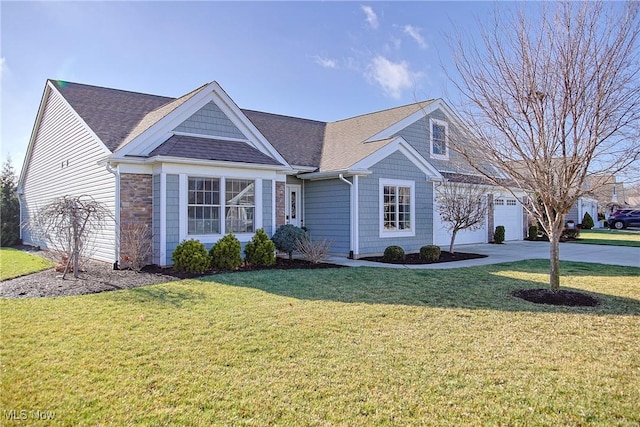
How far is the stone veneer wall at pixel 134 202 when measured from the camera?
11.1 m

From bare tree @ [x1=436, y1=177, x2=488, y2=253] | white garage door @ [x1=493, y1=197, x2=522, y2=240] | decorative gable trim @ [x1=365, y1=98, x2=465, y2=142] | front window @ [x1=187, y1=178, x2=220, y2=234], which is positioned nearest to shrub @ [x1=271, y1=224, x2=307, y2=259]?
front window @ [x1=187, y1=178, x2=220, y2=234]

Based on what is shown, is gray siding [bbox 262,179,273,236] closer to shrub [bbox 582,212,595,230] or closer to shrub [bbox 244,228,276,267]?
shrub [bbox 244,228,276,267]

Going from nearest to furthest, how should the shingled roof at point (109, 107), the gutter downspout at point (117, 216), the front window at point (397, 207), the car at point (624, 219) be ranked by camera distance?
1. the gutter downspout at point (117, 216)
2. the shingled roof at point (109, 107)
3. the front window at point (397, 207)
4. the car at point (624, 219)

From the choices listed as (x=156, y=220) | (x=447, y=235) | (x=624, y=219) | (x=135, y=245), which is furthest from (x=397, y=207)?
(x=624, y=219)

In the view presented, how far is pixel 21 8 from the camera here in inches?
387

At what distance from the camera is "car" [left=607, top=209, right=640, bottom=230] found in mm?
32156

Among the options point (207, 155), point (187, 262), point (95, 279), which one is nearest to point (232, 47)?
point (207, 155)

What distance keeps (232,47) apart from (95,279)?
8.75m

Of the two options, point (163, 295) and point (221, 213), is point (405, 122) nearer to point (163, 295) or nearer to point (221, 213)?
point (221, 213)

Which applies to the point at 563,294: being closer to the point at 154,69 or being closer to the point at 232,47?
the point at 232,47

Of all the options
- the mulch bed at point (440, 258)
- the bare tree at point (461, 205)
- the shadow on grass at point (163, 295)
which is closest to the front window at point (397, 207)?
the mulch bed at point (440, 258)

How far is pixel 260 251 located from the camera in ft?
38.8

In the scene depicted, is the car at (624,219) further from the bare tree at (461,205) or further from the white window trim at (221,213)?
the white window trim at (221,213)

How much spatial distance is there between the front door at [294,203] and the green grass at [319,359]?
312 inches
